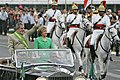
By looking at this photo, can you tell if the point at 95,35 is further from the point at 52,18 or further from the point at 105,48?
the point at 52,18

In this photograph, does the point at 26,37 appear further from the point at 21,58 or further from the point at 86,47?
the point at 86,47

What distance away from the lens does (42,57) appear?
11.6m

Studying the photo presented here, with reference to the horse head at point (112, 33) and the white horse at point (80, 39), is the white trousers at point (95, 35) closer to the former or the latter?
the horse head at point (112, 33)

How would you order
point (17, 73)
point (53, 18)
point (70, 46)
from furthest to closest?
point (53, 18) → point (70, 46) → point (17, 73)

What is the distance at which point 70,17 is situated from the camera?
782 inches

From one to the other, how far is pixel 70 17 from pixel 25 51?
833 centimetres

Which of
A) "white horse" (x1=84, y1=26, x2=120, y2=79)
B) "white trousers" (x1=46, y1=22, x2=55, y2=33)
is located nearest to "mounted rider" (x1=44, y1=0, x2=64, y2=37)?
"white trousers" (x1=46, y1=22, x2=55, y2=33)

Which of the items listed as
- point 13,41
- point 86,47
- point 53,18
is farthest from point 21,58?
point 53,18

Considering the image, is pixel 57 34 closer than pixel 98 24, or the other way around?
pixel 98 24

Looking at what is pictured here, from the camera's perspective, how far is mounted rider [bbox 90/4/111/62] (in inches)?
656

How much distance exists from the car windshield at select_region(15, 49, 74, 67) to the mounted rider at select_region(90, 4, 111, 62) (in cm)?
499

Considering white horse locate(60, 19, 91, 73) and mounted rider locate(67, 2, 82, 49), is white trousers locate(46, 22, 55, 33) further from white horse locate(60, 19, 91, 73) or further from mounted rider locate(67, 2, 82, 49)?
white horse locate(60, 19, 91, 73)

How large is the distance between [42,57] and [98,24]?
18.1ft

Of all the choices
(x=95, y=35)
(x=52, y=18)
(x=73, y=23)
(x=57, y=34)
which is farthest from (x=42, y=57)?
(x=52, y=18)
